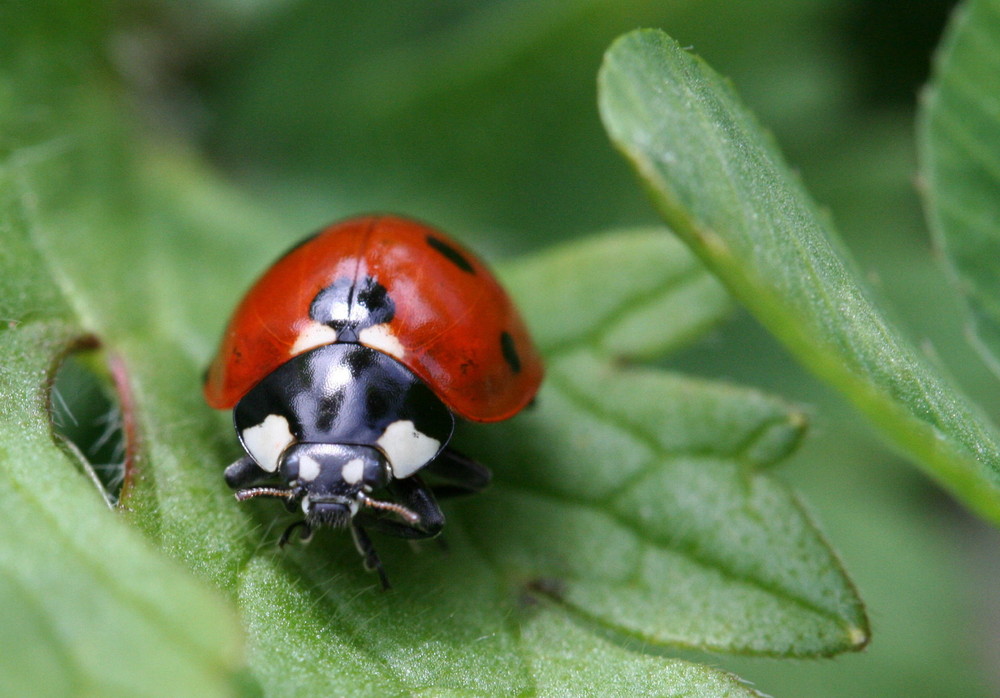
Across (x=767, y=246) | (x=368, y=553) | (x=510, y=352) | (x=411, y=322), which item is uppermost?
(x=767, y=246)

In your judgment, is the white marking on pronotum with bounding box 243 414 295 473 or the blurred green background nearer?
the white marking on pronotum with bounding box 243 414 295 473

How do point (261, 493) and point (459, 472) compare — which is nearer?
point (261, 493)

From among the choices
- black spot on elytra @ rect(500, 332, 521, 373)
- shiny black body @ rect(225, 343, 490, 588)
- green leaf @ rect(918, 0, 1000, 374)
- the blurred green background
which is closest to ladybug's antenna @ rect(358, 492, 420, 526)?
shiny black body @ rect(225, 343, 490, 588)

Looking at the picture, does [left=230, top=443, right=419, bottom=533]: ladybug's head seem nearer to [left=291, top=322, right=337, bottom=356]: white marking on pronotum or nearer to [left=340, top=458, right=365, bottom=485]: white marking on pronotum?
[left=340, top=458, right=365, bottom=485]: white marking on pronotum

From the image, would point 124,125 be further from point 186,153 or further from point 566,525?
point 566,525

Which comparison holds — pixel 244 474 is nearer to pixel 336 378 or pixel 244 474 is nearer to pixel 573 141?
pixel 336 378

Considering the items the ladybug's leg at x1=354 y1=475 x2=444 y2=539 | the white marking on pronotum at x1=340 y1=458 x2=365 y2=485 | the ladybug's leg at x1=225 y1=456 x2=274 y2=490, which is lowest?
the ladybug's leg at x1=354 y1=475 x2=444 y2=539

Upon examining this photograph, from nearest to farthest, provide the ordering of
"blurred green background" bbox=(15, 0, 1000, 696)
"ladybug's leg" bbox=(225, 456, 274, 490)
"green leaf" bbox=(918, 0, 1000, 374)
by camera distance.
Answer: "ladybug's leg" bbox=(225, 456, 274, 490) < "green leaf" bbox=(918, 0, 1000, 374) < "blurred green background" bbox=(15, 0, 1000, 696)

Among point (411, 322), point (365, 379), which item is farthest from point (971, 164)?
point (365, 379)
